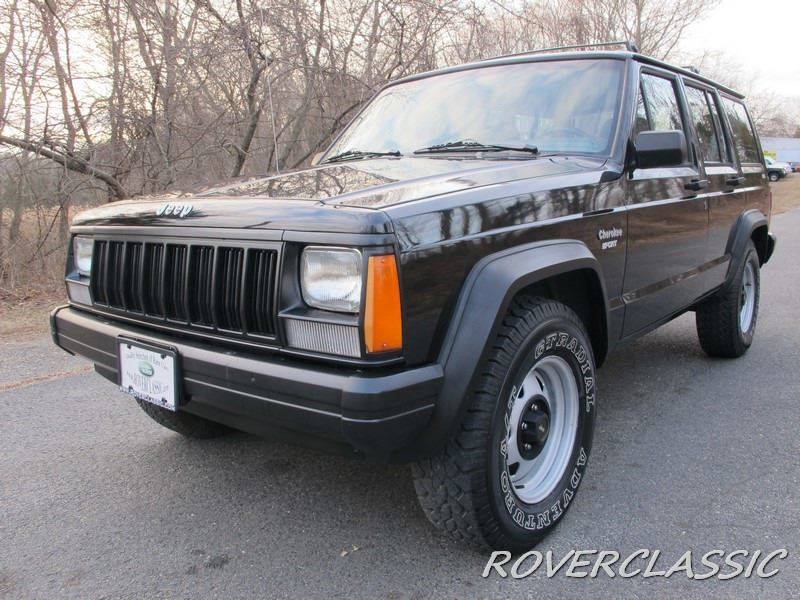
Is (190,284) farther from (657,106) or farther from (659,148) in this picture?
(657,106)

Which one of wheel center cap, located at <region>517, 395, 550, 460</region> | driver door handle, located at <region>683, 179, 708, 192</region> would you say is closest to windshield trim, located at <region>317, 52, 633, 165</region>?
driver door handle, located at <region>683, 179, 708, 192</region>

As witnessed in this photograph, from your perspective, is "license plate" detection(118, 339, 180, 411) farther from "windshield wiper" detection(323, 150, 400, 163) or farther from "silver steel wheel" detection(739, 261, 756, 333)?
"silver steel wheel" detection(739, 261, 756, 333)

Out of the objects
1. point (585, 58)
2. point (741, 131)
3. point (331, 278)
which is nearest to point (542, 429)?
point (331, 278)

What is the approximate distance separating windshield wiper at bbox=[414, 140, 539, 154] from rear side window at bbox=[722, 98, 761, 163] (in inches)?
89.0

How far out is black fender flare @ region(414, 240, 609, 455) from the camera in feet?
6.19

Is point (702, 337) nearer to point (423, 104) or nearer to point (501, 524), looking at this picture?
point (423, 104)

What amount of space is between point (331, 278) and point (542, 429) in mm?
1060

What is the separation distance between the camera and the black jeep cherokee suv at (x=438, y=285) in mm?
1824

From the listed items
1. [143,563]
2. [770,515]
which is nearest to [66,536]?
[143,563]

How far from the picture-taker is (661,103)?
3.41m

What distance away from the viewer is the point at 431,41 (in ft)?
32.1

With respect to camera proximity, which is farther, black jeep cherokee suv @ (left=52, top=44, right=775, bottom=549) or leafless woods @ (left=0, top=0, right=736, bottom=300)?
leafless woods @ (left=0, top=0, right=736, bottom=300)

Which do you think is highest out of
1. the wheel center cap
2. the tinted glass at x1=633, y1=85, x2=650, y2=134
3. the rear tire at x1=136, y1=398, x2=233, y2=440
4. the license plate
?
the tinted glass at x1=633, y1=85, x2=650, y2=134

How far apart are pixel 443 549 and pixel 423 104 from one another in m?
2.24
